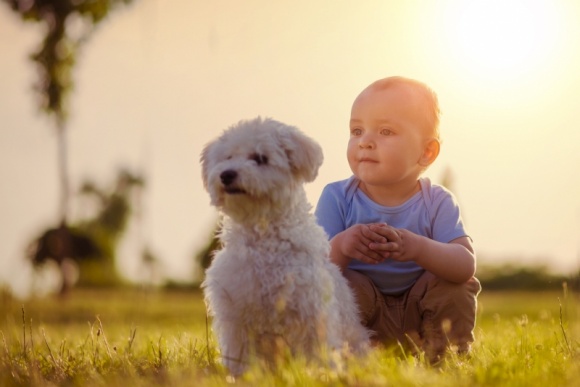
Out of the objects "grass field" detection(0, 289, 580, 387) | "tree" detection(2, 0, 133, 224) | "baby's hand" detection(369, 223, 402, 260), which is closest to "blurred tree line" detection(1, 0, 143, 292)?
"tree" detection(2, 0, 133, 224)

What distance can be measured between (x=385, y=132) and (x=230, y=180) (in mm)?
Answer: 1628

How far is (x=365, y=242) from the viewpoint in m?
4.98

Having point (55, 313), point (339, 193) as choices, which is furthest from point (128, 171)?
point (339, 193)

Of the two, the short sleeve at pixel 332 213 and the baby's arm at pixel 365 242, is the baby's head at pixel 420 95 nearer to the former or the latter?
the short sleeve at pixel 332 213

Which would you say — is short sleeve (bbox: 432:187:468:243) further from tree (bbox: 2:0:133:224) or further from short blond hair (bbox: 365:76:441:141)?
tree (bbox: 2:0:133:224)

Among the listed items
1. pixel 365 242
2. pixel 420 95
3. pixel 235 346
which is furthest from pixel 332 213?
pixel 235 346

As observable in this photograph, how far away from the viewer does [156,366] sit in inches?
193

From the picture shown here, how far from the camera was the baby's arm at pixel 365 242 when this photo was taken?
4.93 m

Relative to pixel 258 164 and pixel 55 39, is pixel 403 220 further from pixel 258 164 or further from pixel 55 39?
pixel 55 39

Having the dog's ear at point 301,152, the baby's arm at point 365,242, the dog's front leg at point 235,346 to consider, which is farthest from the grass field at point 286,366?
the dog's ear at point 301,152

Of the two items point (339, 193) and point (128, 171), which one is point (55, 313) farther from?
point (128, 171)

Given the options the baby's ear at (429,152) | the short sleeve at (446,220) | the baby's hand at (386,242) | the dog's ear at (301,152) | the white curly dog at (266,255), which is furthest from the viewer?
the baby's ear at (429,152)

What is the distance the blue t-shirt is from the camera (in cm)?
549

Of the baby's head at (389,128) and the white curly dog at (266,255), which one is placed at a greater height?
the baby's head at (389,128)
